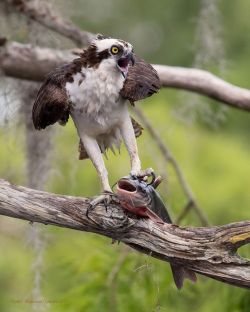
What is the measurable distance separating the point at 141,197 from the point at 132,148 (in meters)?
0.12

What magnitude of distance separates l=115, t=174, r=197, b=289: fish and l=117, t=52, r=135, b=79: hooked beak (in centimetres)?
26

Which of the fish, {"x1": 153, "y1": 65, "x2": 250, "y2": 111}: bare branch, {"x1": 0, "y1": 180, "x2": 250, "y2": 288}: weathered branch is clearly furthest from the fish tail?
{"x1": 153, "y1": 65, "x2": 250, "y2": 111}: bare branch

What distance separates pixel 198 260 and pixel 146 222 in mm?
175

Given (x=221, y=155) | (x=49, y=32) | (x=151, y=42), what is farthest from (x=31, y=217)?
(x=151, y=42)

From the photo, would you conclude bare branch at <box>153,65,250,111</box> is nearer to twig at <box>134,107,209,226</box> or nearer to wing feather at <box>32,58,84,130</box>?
twig at <box>134,107,209,226</box>

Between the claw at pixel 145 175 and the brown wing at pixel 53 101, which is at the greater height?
the brown wing at pixel 53 101

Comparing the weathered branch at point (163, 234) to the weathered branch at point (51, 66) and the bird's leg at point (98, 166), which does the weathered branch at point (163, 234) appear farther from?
the weathered branch at point (51, 66)

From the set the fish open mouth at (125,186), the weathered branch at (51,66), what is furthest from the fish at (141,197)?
the weathered branch at (51,66)

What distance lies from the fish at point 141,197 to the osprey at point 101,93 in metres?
0.03

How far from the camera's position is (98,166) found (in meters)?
2.37

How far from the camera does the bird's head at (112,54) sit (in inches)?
90.8

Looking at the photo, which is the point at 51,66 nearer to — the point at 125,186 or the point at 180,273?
the point at 180,273

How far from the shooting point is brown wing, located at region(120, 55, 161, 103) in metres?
2.34

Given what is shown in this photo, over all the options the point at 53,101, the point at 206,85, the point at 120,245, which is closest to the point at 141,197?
the point at 53,101
